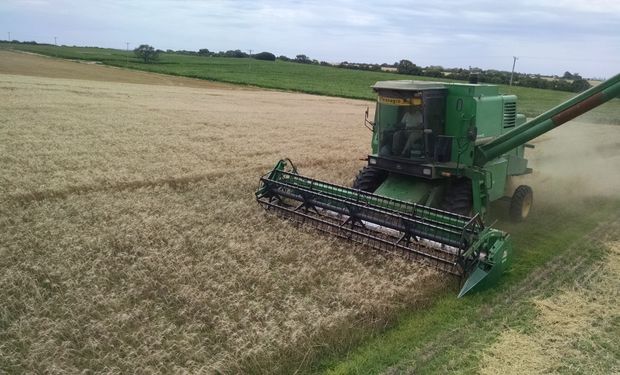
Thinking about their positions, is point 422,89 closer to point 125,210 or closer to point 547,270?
point 547,270

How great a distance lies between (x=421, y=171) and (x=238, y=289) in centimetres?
341

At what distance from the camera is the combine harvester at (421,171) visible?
276 inches

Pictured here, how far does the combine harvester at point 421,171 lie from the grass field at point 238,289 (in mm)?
430

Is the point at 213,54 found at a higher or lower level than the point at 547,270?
higher

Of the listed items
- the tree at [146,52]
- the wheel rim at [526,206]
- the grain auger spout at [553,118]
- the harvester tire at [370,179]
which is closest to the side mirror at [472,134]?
the grain auger spout at [553,118]

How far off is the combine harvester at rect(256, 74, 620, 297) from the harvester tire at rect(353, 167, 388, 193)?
2 cm

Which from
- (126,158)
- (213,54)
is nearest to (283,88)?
(126,158)

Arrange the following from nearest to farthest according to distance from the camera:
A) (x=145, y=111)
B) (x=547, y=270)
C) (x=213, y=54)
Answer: (x=547, y=270), (x=145, y=111), (x=213, y=54)

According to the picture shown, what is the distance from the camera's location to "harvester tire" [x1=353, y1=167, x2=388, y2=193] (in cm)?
855

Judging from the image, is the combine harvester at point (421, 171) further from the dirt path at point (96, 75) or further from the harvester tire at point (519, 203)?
the dirt path at point (96, 75)

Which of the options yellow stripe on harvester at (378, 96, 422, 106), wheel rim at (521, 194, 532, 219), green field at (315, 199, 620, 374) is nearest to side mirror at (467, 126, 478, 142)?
yellow stripe on harvester at (378, 96, 422, 106)

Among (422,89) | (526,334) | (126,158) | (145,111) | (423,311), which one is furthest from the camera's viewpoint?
(145,111)

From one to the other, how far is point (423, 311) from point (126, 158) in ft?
27.3

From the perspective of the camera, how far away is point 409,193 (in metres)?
7.91
